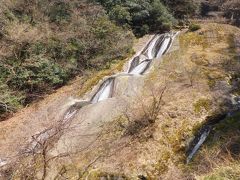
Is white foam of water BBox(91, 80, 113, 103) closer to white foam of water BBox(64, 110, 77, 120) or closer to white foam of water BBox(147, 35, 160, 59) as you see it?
white foam of water BBox(64, 110, 77, 120)

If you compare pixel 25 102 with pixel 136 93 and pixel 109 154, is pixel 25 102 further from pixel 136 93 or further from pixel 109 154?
pixel 109 154

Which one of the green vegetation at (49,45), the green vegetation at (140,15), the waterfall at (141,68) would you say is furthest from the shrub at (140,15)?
the waterfall at (141,68)

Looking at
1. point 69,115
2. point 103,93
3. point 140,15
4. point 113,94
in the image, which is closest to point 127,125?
point 113,94

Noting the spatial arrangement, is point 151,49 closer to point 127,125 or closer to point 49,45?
point 49,45

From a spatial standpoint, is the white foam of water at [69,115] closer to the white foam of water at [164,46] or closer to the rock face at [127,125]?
the rock face at [127,125]

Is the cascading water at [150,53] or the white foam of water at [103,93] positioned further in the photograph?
the cascading water at [150,53]

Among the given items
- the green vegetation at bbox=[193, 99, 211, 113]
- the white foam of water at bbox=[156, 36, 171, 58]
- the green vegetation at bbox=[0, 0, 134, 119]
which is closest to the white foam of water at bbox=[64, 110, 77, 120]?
the green vegetation at bbox=[0, 0, 134, 119]
